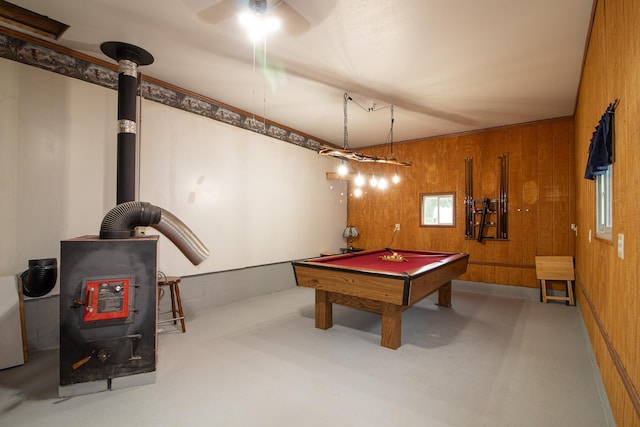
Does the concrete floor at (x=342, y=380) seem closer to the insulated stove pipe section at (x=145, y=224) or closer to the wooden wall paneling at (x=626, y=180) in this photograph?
the wooden wall paneling at (x=626, y=180)

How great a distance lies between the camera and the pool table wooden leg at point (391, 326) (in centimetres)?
318

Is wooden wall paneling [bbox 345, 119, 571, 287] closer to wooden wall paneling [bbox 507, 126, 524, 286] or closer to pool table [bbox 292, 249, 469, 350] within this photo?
wooden wall paneling [bbox 507, 126, 524, 286]

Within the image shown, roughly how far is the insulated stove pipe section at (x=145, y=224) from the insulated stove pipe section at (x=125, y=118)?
2.02ft

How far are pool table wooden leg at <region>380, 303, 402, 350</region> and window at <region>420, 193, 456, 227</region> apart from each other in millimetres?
3600

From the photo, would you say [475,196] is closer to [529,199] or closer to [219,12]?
[529,199]

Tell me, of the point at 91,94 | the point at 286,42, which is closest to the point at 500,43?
the point at 286,42

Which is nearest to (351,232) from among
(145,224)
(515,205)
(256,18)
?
(515,205)

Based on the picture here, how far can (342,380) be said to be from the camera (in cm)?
254

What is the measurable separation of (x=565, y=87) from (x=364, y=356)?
4.34m

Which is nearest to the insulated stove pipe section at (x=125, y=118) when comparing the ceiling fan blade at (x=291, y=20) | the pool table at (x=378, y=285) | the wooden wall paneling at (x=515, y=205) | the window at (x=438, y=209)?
the ceiling fan blade at (x=291, y=20)

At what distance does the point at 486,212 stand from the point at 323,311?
3.94 metres

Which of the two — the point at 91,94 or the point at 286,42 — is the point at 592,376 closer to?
the point at 286,42

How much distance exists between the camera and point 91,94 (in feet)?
11.4

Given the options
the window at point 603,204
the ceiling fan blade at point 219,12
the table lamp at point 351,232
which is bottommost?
the table lamp at point 351,232
